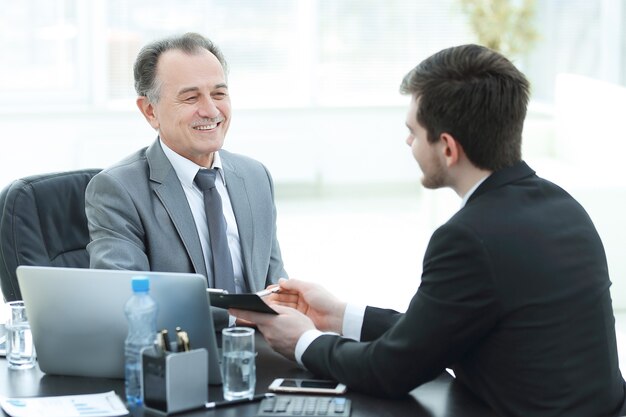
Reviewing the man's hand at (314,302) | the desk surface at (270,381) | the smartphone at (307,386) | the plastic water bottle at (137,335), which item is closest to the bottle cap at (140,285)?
the plastic water bottle at (137,335)

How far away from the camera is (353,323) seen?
2.40 meters

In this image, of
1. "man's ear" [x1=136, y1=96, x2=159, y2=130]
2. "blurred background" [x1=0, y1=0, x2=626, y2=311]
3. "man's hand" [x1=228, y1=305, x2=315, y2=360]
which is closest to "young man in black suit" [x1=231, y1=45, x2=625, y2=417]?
"man's hand" [x1=228, y1=305, x2=315, y2=360]

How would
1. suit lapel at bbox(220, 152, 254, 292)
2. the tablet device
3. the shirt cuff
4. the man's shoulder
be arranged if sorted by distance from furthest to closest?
1. suit lapel at bbox(220, 152, 254, 292)
2. the man's shoulder
3. the shirt cuff
4. the tablet device

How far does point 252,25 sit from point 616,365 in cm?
691

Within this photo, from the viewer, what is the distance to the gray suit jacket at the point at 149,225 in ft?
8.74

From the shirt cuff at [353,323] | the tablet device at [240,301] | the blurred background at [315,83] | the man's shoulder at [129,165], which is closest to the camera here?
the tablet device at [240,301]

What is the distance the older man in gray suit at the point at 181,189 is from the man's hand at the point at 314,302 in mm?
335

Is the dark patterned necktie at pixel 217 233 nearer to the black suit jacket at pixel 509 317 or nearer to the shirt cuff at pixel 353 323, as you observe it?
the shirt cuff at pixel 353 323

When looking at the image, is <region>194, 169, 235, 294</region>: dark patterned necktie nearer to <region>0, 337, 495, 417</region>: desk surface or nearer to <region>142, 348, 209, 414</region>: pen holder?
<region>0, 337, 495, 417</region>: desk surface

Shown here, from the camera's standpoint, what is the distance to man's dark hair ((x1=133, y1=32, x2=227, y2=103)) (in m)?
2.92

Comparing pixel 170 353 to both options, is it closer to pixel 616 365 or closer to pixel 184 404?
pixel 184 404

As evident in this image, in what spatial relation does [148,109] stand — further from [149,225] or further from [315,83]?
[315,83]

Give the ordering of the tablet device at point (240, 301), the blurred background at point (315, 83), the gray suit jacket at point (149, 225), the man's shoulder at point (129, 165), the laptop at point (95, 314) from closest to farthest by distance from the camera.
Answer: the laptop at point (95, 314), the tablet device at point (240, 301), the gray suit jacket at point (149, 225), the man's shoulder at point (129, 165), the blurred background at point (315, 83)

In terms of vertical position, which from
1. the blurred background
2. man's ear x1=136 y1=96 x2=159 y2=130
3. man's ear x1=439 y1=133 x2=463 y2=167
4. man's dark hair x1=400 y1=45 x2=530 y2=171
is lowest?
the blurred background
